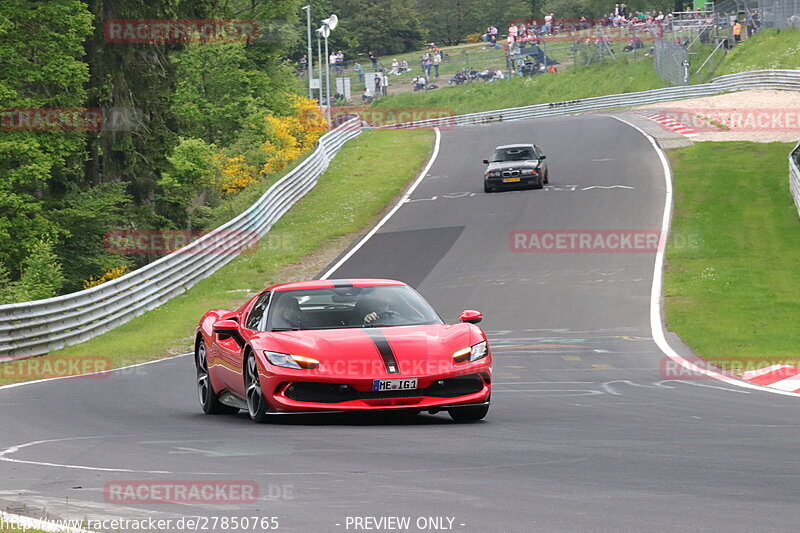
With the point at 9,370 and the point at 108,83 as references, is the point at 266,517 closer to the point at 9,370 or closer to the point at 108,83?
the point at 9,370

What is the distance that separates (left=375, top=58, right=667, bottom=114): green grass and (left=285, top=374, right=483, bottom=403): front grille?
66.2 m

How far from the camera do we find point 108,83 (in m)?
36.6

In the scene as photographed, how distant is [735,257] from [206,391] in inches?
798

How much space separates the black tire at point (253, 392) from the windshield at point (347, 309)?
1.35 feet

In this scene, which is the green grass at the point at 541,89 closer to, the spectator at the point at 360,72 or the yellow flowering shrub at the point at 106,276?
the spectator at the point at 360,72

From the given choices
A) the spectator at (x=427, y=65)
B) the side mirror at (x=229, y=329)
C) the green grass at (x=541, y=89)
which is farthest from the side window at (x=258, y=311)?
the spectator at (x=427, y=65)

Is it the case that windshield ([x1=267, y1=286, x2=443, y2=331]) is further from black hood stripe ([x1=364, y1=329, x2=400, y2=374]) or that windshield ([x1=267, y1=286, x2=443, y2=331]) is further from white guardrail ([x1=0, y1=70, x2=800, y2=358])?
white guardrail ([x1=0, y1=70, x2=800, y2=358])

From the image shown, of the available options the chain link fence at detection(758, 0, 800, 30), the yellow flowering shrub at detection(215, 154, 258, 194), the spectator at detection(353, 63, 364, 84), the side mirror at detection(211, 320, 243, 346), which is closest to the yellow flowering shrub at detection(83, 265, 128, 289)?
the yellow flowering shrub at detection(215, 154, 258, 194)

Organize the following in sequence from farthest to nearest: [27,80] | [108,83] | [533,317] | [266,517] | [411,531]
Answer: [108,83], [27,80], [533,317], [266,517], [411,531]

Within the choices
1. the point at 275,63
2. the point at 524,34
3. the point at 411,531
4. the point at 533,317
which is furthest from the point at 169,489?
the point at 524,34

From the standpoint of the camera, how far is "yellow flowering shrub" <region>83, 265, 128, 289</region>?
34031 mm

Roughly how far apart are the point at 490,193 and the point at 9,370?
24428 mm

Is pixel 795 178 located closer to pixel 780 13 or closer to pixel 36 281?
pixel 36 281

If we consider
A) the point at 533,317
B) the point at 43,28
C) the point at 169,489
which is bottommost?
the point at 533,317
